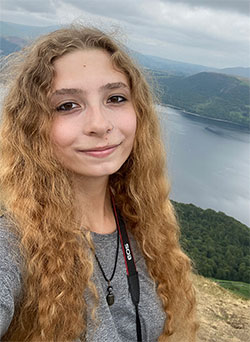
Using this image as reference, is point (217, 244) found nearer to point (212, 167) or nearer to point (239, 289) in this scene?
point (239, 289)

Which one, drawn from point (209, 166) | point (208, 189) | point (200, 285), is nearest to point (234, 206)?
point (208, 189)

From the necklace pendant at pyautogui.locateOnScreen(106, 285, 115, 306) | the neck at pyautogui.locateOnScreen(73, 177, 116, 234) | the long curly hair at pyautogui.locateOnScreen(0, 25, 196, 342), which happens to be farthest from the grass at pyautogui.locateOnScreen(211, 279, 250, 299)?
the necklace pendant at pyautogui.locateOnScreen(106, 285, 115, 306)

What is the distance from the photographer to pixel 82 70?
5.03 feet

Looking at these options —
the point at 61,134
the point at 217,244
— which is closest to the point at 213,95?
the point at 217,244

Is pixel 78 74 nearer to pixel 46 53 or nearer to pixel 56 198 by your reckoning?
pixel 46 53

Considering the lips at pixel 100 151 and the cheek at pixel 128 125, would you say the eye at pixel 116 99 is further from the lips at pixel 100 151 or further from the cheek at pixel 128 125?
the lips at pixel 100 151

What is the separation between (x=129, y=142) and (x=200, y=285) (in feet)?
21.2

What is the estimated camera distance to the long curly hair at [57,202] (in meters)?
1.37

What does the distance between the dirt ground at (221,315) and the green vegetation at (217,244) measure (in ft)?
18.1

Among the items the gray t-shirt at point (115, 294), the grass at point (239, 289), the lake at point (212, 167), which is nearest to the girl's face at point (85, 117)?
the gray t-shirt at point (115, 294)

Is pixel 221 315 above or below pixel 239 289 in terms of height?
below

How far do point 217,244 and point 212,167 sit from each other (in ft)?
92.4

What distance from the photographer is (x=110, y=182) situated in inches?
83.2

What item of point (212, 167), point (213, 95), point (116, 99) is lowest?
point (116, 99)
